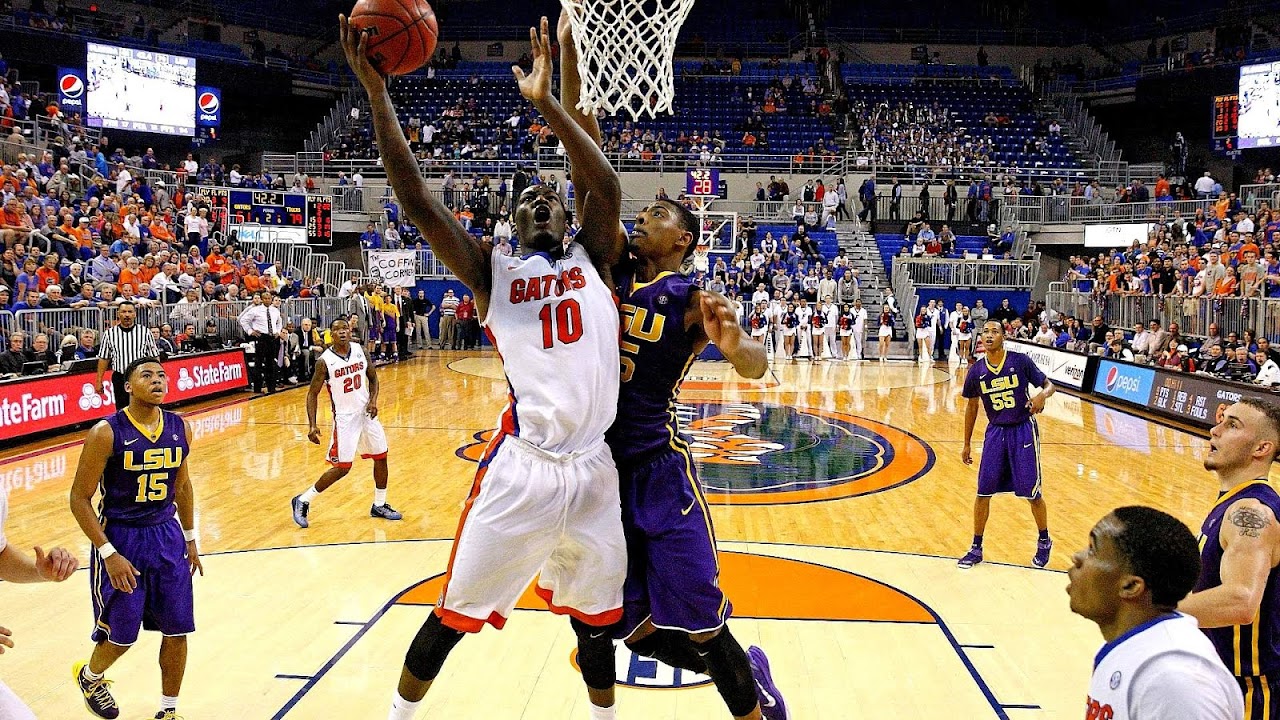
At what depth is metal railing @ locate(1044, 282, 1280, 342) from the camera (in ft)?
52.3

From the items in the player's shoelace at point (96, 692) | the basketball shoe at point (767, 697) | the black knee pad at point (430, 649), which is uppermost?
the black knee pad at point (430, 649)

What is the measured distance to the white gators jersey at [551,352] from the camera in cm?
362

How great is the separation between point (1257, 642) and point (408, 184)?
3096 mm

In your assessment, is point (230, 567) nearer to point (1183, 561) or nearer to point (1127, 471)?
point (1183, 561)

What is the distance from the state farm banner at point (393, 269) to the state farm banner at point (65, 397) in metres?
7.77

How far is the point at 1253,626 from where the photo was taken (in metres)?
3.16

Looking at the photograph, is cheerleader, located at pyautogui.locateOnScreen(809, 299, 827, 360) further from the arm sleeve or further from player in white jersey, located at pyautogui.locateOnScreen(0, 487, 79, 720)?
the arm sleeve

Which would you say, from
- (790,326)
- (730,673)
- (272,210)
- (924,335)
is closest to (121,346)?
(730,673)

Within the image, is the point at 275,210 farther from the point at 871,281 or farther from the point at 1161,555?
the point at 1161,555

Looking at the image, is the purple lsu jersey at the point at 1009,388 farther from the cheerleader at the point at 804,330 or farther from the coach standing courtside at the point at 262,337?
the cheerleader at the point at 804,330

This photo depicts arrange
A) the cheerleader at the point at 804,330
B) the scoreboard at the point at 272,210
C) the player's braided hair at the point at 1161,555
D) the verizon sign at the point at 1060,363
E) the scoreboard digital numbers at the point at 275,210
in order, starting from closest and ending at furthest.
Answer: the player's braided hair at the point at 1161,555, the verizon sign at the point at 1060,363, the cheerleader at the point at 804,330, the scoreboard at the point at 272,210, the scoreboard digital numbers at the point at 275,210

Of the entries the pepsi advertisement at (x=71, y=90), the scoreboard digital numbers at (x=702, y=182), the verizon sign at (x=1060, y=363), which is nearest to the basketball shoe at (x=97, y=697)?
the verizon sign at (x=1060, y=363)

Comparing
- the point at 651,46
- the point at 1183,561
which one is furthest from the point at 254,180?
the point at 1183,561

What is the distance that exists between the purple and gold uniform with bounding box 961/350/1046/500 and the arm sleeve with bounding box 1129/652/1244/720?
17.4 ft
